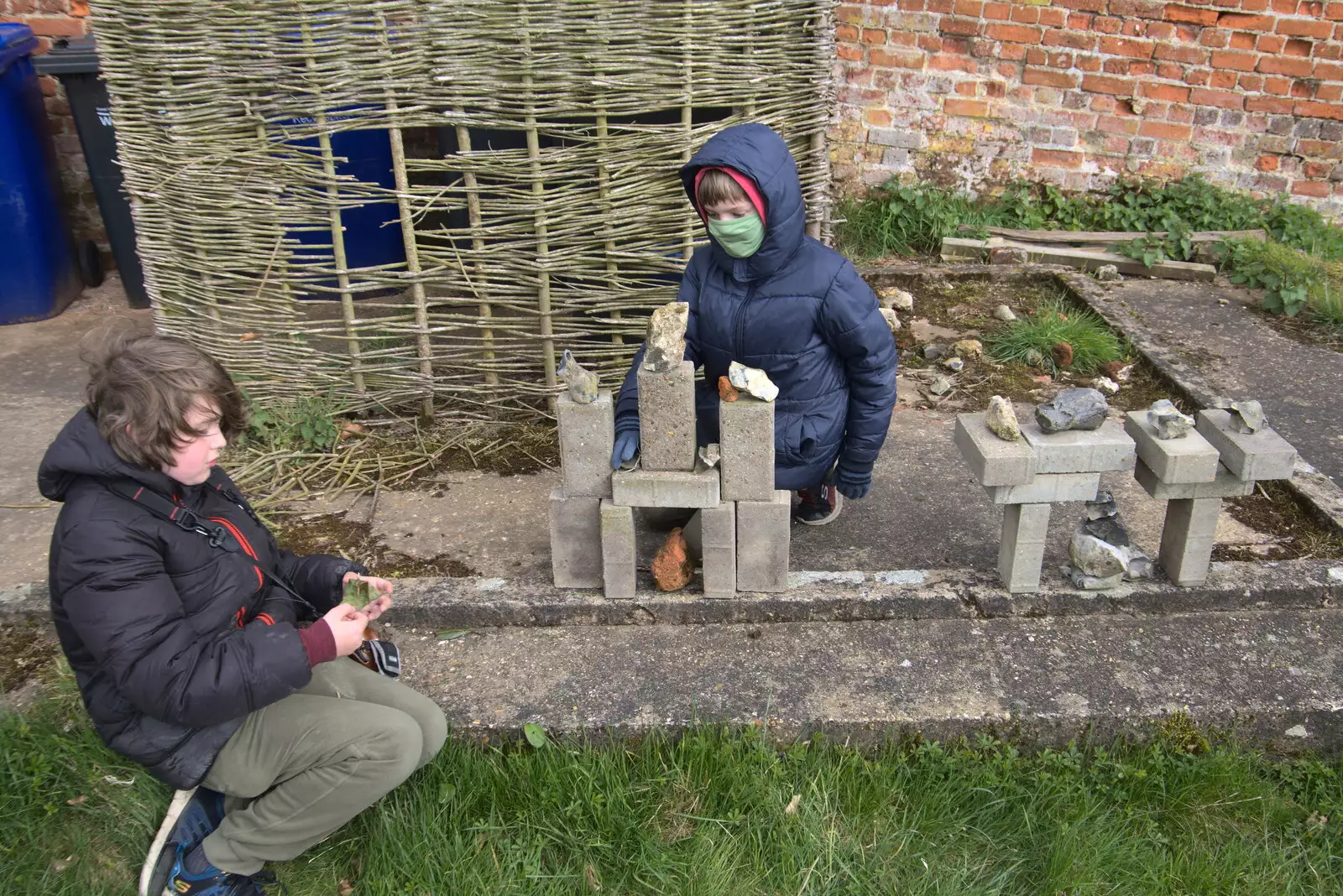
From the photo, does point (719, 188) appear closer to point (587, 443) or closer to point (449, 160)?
point (587, 443)

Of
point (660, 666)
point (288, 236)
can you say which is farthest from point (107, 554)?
point (288, 236)

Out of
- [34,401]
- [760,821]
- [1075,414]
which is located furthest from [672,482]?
[34,401]

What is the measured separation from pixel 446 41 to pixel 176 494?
2.27 metres

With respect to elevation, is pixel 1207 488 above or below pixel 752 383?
below

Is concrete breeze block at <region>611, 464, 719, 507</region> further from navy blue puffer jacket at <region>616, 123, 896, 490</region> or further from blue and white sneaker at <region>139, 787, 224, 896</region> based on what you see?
blue and white sneaker at <region>139, 787, 224, 896</region>

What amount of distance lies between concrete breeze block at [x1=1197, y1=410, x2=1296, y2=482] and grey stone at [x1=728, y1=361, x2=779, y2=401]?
1294 mm

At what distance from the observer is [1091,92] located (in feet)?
21.0

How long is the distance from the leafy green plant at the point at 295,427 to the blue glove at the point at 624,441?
1708 mm

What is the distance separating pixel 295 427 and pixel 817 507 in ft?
7.14

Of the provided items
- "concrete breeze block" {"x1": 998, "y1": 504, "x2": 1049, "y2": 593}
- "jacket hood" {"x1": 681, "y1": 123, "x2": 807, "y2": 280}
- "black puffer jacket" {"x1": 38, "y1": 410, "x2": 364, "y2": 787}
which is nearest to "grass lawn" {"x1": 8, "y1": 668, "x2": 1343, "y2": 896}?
"black puffer jacket" {"x1": 38, "y1": 410, "x2": 364, "y2": 787}

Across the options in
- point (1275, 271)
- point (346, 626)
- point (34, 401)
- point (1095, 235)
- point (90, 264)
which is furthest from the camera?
point (1095, 235)

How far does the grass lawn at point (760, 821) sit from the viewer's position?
2.39 meters

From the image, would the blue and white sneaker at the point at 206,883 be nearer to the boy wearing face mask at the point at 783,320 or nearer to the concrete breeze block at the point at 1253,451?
the boy wearing face mask at the point at 783,320

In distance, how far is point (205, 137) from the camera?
4.00 m
